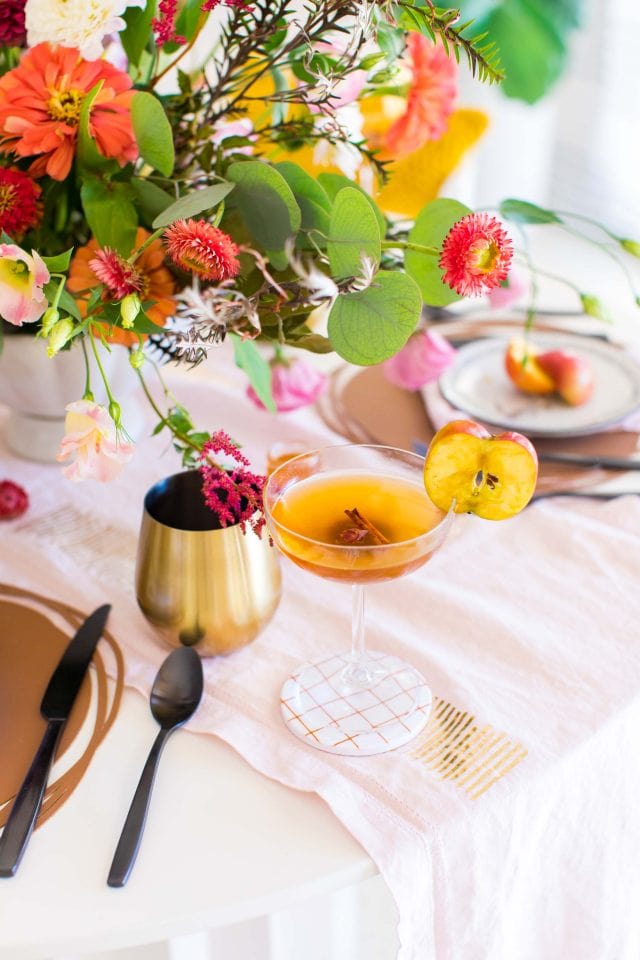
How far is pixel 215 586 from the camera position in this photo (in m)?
0.78

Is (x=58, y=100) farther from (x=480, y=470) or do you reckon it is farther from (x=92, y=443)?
(x=480, y=470)

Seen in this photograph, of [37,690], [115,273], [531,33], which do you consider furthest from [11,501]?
[531,33]

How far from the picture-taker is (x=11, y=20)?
2.72 feet

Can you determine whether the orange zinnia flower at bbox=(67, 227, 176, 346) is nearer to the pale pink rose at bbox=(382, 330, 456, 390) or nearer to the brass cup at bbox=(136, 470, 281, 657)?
the brass cup at bbox=(136, 470, 281, 657)

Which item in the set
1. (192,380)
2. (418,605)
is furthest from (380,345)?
(192,380)

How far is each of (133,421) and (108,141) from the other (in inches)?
16.0

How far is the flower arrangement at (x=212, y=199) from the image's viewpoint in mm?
682

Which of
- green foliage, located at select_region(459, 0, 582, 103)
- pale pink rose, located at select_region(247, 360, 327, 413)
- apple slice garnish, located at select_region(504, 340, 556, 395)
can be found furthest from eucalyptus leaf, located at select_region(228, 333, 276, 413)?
green foliage, located at select_region(459, 0, 582, 103)

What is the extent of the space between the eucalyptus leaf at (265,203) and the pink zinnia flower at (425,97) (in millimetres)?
280

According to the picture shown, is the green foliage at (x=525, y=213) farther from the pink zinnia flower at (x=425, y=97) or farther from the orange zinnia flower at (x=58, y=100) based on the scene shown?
the orange zinnia flower at (x=58, y=100)

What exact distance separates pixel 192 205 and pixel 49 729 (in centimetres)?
40

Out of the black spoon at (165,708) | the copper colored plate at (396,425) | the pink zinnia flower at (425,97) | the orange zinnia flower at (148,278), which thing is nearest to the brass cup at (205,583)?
the black spoon at (165,708)

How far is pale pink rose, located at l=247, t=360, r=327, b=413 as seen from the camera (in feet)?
3.70

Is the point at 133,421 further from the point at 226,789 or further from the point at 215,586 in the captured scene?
the point at 226,789
